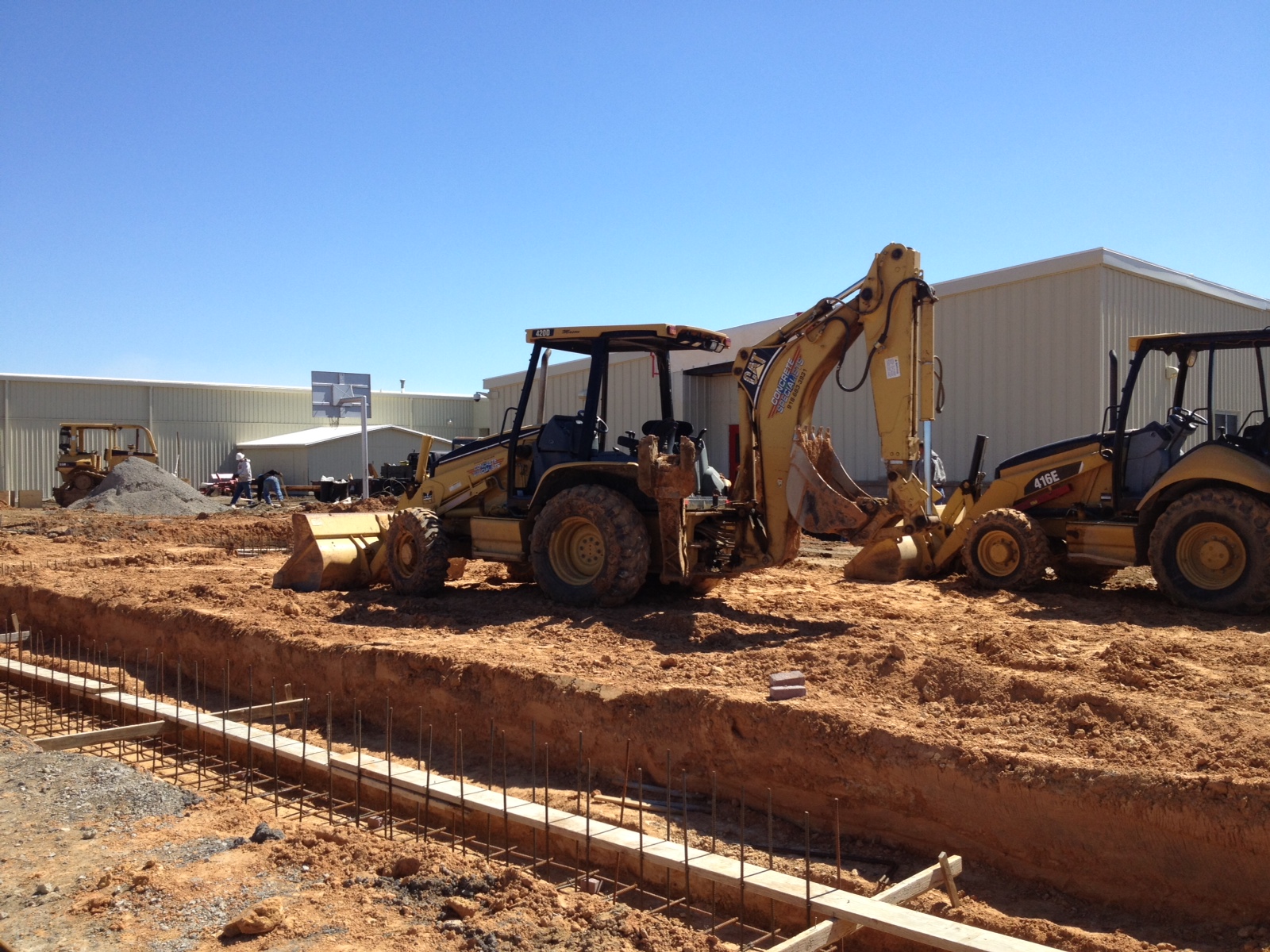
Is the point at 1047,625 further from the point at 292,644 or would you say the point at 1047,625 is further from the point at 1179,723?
the point at 292,644

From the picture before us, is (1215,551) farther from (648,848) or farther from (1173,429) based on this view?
(648,848)

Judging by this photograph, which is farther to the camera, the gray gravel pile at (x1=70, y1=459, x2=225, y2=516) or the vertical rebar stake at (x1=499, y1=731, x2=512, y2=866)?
the gray gravel pile at (x1=70, y1=459, x2=225, y2=516)

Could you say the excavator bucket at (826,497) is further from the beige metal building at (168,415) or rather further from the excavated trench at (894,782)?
the beige metal building at (168,415)

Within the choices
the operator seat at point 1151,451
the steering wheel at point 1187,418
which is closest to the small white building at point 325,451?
the operator seat at point 1151,451

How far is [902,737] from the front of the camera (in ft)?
16.6

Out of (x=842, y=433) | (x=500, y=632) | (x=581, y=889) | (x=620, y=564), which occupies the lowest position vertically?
(x=581, y=889)

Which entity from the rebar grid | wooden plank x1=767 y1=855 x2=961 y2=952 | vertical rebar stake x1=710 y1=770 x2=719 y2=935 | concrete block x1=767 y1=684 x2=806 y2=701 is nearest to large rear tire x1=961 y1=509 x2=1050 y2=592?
concrete block x1=767 y1=684 x2=806 y2=701

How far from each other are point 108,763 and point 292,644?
6.95 ft

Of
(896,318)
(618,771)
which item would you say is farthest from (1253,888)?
(896,318)

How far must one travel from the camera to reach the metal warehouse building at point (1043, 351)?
49.2ft

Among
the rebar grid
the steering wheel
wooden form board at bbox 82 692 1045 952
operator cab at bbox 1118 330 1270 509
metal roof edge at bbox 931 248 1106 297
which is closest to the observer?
wooden form board at bbox 82 692 1045 952

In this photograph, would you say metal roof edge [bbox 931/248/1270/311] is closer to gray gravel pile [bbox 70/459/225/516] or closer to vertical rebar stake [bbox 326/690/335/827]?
vertical rebar stake [bbox 326/690/335/827]

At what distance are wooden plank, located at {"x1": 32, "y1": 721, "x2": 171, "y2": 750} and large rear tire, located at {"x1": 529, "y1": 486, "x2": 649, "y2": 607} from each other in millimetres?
3474

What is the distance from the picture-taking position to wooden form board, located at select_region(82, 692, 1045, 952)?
11.6ft
